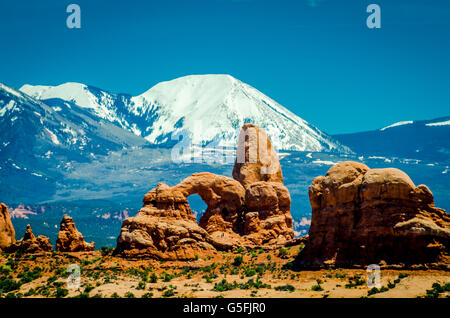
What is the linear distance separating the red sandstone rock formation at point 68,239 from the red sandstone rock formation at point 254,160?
20571mm

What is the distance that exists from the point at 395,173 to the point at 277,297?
42.2ft

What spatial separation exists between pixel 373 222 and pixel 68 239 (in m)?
30.2

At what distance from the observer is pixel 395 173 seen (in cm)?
5159

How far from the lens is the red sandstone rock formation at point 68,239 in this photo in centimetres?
6656

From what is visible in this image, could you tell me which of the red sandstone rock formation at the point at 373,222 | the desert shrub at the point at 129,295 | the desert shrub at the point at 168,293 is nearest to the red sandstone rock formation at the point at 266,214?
the red sandstone rock formation at the point at 373,222

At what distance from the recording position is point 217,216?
237 ft

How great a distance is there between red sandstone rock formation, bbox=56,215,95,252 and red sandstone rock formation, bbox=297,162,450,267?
23259mm

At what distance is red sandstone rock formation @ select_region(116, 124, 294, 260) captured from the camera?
61750 millimetres

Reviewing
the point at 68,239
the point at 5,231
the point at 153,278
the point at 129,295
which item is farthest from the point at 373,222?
the point at 5,231

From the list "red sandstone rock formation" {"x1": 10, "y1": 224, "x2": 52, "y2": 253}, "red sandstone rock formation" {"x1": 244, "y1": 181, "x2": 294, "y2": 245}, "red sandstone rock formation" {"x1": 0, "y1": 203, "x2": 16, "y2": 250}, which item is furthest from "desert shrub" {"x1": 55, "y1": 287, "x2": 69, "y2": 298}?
"red sandstone rock formation" {"x1": 244, "y1": 181, "x2": 294, "y2": 245}

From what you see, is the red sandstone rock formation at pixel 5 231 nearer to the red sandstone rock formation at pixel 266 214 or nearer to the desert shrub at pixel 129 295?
the desert shrub at pixel 129 295

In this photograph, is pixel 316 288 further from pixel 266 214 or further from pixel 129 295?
pixel 266 214

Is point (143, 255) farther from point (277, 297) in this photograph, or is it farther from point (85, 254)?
point (277, 297)
